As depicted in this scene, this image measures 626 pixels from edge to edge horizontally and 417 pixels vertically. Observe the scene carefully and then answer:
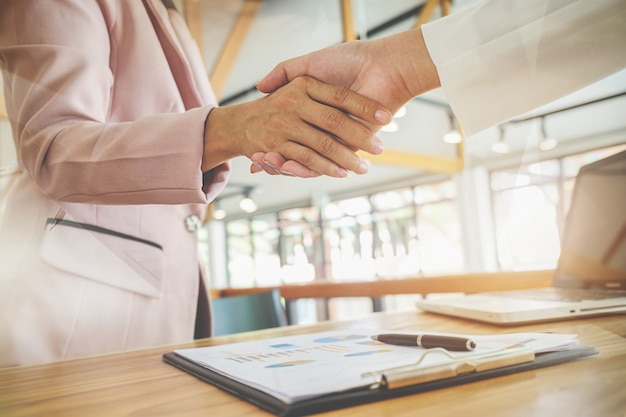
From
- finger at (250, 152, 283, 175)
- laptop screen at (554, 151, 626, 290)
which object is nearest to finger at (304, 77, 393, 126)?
finger at (250, 152, 283, 175)

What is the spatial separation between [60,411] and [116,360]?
23 centimetres

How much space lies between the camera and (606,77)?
60cm

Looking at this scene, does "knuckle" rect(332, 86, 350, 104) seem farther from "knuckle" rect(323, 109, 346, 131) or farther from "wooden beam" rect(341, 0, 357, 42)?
"wooden beam" rect(341, 0, 357, 42)

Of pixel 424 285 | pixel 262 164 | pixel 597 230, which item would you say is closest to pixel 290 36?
pixel 262 164

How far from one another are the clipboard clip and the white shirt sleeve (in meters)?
0.32

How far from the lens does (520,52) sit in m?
0.60

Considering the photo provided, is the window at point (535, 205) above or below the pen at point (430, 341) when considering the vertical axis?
above

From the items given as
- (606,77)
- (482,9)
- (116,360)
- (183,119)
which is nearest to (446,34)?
(482,9)

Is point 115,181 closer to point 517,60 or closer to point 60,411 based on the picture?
point 60,411

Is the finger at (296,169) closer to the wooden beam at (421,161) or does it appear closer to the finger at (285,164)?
the finger at (285,164)

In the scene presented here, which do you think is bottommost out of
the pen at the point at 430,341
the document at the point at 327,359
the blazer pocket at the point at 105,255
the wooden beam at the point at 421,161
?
the document at the point at 327,359

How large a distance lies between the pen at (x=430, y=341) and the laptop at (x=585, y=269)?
0.29 m

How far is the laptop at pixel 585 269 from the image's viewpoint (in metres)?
0.77

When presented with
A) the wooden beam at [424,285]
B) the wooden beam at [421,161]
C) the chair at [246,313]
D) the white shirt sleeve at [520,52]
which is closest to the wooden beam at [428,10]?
the white shirt sleeve at [520,52]
